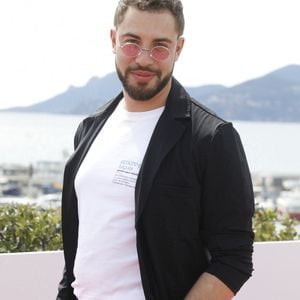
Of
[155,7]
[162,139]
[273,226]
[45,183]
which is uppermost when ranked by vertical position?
[155,7]

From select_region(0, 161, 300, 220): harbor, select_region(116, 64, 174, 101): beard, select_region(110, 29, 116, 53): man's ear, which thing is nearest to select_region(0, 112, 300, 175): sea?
select_region(0, 161, 300, 220): harbor

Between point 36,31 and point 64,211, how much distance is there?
252ft

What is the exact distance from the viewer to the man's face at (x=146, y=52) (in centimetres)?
216

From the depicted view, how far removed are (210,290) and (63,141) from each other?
108m

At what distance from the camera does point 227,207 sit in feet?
6.70

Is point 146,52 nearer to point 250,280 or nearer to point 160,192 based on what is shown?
point 160,192

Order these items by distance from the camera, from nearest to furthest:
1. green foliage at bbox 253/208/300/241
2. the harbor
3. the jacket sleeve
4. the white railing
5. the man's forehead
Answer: the jacket sleeve → the man's forehead → the white railing → green foliage at bbox 253/208/300/241 → the harbor

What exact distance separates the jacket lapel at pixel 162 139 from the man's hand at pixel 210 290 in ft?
0.82

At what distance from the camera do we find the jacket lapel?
6.81 ft

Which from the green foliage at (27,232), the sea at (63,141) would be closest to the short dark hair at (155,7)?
the green foliage at (27,232)

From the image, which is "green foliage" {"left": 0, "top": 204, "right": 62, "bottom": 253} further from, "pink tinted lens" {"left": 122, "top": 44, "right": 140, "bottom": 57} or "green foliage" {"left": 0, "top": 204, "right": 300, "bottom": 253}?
"pink tinted lens" {"left": 122, "top": 44, "right": 140, "bottom": 57}

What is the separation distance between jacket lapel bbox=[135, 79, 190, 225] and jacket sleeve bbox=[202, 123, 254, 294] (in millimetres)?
132

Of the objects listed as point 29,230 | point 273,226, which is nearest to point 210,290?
point 29,230

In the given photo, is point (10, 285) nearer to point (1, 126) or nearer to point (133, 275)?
point (133, 275)
